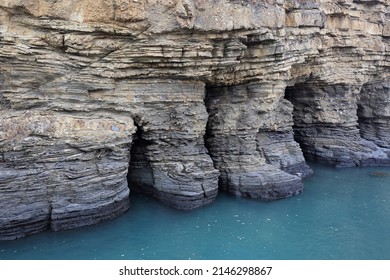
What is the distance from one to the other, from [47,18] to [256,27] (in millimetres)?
7734

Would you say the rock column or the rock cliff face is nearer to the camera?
the rock cliff face

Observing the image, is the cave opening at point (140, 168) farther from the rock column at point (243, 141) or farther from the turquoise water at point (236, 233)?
the rock column at point (243, 141)

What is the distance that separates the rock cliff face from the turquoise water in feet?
2.02

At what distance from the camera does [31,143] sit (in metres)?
12.7

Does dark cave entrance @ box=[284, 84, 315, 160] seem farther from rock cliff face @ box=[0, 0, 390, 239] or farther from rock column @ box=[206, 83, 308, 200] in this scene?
rock column @ box=[206, 83, 308, 200]

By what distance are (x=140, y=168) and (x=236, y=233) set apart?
535 centimetres

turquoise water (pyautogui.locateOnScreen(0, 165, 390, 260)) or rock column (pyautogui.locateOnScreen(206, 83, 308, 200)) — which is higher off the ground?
rock column (pyautogui.locateOnScreen(206, 83, 308, 200))

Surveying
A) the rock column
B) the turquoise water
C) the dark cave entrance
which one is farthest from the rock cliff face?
the dark cave entrance

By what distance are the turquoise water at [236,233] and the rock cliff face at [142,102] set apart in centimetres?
61

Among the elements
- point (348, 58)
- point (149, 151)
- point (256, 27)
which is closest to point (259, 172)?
point (149, 151)

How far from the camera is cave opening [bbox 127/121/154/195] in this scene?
1622cm

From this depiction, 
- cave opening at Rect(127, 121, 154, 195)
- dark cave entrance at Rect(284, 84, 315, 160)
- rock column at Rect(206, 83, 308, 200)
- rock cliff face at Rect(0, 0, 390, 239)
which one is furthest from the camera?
dark cave entrance at Rect(284, 84, 315, 160)

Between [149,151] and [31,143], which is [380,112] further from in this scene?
[31,143]
